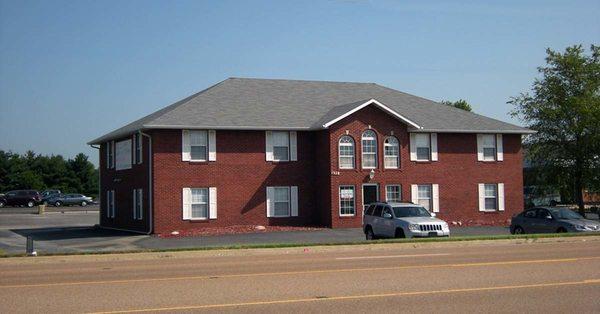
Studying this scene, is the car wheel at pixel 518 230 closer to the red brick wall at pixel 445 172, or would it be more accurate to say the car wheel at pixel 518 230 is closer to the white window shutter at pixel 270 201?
the red brick wall at pixel 445 172

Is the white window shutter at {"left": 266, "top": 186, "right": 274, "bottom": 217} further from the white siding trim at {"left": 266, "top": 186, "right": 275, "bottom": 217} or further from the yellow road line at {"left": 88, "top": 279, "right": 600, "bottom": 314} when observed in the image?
the yellow road line at {"left": 88, "top": 279, "right": 600, "bottom": 314}

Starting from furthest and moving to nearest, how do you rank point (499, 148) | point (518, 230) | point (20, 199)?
point (20, 199) → point (499, 148) → point (518, 230)

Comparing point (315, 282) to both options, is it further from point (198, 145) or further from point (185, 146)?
point (198, 145)

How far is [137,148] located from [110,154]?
6.28 meters

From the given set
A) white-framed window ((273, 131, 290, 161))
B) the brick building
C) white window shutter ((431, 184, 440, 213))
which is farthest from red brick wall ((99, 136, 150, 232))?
white window shutter ((431, 184, 440, 213))

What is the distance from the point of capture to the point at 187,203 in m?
35.7

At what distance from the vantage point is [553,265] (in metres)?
15.9

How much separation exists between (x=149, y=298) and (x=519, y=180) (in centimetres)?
3395

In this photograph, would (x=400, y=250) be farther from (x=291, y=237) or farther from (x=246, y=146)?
(x=246, y=146)

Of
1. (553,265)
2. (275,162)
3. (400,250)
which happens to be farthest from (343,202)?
(553,265)

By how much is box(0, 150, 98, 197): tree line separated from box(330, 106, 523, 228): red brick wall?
241 feet

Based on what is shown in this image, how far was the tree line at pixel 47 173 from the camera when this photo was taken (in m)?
100

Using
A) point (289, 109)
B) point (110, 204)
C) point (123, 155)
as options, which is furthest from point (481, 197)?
point (110, 204)

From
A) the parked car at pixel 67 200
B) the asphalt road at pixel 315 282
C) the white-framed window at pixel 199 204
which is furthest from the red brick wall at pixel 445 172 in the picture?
the parked car at pixel 67 200
